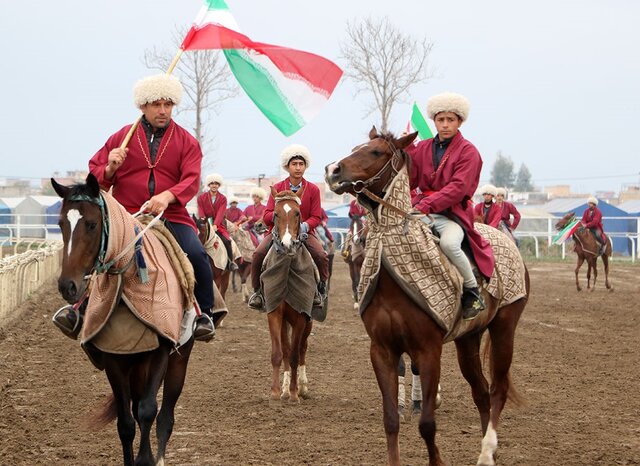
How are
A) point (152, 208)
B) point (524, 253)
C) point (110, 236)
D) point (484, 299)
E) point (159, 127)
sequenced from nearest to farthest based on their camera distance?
point (110, 236) → point (152, 208) → point (159, 127) → point (484, 299) → point (524, 253)

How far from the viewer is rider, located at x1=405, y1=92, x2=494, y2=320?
7.42 m

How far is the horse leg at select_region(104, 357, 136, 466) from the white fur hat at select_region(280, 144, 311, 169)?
15.4 ft

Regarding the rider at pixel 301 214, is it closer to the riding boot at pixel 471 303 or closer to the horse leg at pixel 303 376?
the horse leg at pixel 303 376

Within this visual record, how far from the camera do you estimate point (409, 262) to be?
23.2 ft

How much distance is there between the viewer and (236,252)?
1978 cm

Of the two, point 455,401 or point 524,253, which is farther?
point 524,253

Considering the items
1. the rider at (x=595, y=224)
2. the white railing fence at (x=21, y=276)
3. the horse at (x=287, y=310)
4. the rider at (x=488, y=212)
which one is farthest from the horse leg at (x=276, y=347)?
the rider at (x=595, y=224)

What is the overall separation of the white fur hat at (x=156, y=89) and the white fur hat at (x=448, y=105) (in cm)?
199

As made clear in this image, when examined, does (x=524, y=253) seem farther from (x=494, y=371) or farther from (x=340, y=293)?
(x=494, y=371)

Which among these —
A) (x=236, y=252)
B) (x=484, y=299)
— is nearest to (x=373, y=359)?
(x=484, y=299)

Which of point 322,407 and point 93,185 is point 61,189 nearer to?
point 93,185

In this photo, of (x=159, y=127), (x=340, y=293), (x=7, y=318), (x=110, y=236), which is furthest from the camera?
(x=340, y=293)

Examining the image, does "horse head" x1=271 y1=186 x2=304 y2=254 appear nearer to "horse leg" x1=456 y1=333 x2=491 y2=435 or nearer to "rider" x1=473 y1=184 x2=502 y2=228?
"horse leg" x1=456 y1=333 x2=491 y2=435

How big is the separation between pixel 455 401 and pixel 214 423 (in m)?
2.65
